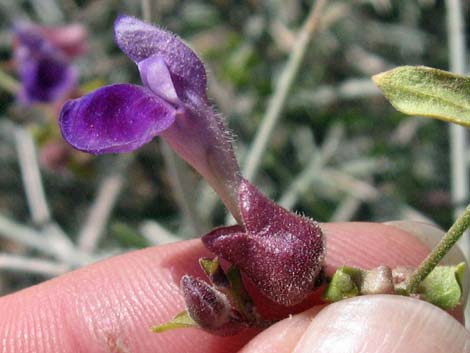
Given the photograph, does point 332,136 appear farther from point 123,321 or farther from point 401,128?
point 123,321

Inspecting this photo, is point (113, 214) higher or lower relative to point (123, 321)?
lower

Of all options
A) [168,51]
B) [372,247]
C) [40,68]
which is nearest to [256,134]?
[40,68]

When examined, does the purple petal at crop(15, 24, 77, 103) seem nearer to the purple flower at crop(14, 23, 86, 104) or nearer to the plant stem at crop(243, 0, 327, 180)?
the purple flower at crop(14, 23, 86, 104)

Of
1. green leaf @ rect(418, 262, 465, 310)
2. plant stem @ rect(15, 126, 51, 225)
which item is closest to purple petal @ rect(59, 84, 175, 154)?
green leaf @ rect(418, 262, 465, 310)

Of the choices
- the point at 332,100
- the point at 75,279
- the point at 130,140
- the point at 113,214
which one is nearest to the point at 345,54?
the point at 332,100

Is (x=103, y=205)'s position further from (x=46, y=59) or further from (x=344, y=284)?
(x=344, y=284)

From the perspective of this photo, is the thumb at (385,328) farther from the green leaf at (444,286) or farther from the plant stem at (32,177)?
the plant stem at (32,177)
